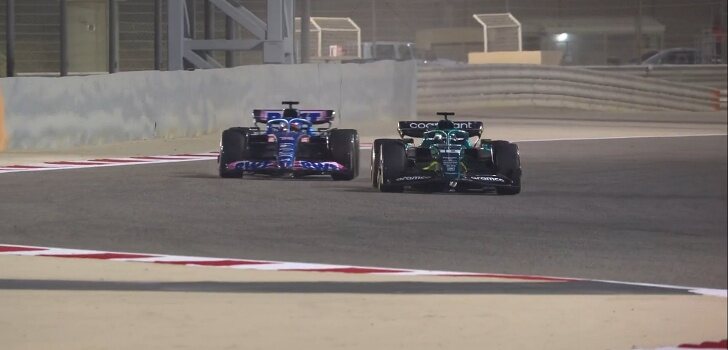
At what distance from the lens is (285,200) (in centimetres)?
1211

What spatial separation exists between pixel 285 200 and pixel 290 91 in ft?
30.7

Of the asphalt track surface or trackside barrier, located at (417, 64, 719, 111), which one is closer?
the asphalt track surface

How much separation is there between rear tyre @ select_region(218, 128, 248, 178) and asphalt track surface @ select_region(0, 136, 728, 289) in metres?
0.14

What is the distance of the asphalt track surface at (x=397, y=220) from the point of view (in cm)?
904

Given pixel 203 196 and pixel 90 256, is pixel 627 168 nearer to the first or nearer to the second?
pixel 203 196

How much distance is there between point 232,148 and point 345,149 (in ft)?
3.21

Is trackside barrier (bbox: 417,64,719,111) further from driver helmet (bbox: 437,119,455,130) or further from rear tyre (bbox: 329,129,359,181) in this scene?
driver helmet (bbox: 437,119,455,130)

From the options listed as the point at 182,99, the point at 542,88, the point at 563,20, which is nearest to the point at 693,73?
the point at 563,20

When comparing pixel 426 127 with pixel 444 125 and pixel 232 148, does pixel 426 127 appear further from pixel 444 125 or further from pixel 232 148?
pixel 232 148

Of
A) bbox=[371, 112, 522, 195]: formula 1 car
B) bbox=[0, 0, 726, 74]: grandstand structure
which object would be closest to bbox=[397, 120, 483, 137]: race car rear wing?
bbox=[371, 112, 522, 195]: formula 1 car

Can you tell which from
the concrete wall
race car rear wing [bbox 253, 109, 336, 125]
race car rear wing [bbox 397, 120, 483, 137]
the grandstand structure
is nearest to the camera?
race car rear wing [bbox 397, 120, 483, 137]

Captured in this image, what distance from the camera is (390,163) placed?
1243 cm

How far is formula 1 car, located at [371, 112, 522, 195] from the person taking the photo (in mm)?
12219

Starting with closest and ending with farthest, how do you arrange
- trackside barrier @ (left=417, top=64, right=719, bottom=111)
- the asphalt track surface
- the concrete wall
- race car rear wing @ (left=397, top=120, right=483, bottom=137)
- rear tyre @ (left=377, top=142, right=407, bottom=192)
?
the asphalt track surface → race car rear wing @ (left=397, top=120, right=483, bottom=137) → rear tyre @ (left=377, top=142, right=407, bottom=192) → the concrete wall → trackside barrier @ (left=417, top=64, right=719, bottom=111)
